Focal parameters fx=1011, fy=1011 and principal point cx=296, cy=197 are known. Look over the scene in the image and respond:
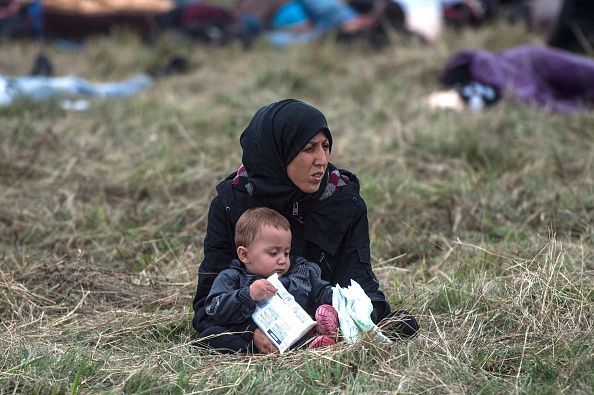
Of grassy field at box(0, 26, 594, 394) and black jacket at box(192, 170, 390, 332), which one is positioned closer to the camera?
grassy field at box(0, 26, 594, 394)

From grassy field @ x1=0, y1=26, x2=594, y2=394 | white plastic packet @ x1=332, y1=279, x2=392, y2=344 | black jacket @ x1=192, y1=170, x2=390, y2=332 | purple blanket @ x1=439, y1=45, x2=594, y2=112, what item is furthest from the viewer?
purple blanket @ x1=439, y1=45, x2=594, y2=112

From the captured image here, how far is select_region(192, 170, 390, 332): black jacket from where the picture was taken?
3.58 m

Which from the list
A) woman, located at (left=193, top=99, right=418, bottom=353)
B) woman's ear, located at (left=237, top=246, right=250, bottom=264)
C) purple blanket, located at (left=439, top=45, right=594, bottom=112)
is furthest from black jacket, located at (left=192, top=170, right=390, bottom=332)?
purple blanket, located at (left=439, top=45, right=594, bottom=112)

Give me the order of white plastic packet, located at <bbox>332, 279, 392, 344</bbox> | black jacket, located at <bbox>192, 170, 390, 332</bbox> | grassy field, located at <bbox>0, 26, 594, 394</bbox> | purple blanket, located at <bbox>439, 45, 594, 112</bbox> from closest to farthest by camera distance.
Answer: grassy field, located at <bbox>0, 26, 594, 394</bbox>
white plastic packet, located at <bbox>332, 279, 392, 344</bbox>
black jacket, located at <bbox>192, 170, 390, 332</bbox>
purple blanket, located at <bbox>439, 45, 594, 112</bbox>

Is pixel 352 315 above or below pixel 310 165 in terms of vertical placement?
below

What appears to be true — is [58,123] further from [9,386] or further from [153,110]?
[9,386]

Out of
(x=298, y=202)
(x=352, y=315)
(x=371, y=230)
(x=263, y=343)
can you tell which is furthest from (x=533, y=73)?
(x=263, y=343)

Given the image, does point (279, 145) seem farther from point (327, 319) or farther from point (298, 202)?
point (327, 319)

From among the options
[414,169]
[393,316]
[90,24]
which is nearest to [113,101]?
[414,169]

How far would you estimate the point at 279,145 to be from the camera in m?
3.46

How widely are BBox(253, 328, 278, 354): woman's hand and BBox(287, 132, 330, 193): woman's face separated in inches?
20.4

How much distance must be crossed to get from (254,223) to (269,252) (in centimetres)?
11

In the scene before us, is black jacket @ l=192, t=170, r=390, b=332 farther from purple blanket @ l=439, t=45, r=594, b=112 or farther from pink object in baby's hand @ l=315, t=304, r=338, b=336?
purple blanket @ l=439, t=45, r=594, b=112

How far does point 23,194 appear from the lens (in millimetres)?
5684
